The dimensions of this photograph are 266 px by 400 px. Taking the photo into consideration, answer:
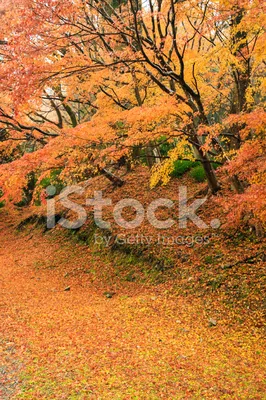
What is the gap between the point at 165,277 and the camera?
7.93m

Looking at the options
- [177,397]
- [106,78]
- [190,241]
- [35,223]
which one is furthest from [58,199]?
[177,397]

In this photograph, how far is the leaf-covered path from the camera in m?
3.95

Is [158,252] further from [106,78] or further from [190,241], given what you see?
[106,78]
